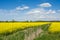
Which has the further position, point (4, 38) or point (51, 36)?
point (51, 36)

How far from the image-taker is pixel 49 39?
672 inches

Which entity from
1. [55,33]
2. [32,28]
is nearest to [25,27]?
[32,28]

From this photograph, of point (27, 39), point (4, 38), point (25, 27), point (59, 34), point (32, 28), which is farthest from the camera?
point (32, 28)

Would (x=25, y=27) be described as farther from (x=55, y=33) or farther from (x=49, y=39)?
(x=49, y=39)

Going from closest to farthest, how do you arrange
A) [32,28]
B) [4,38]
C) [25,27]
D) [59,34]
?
[4,38] → [59,34] → [25,27] → [32,28]

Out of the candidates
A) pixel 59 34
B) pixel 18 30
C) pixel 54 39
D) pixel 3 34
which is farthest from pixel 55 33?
pixel 3 34

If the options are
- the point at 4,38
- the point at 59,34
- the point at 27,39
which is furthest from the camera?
the point at 59,34

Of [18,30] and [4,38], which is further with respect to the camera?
[18,30]

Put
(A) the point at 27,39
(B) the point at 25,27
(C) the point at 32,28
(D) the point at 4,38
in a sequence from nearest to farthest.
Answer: (D) the point at 4,38 → (A) the point at 27,39 → (B) the point at 25,27 → (C) the point at 32,28

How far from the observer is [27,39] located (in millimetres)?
17359

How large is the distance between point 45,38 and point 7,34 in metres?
3.10

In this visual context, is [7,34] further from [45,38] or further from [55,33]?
[55,33]

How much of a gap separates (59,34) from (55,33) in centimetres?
41

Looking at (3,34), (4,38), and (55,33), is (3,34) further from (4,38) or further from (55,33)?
(55,33)
